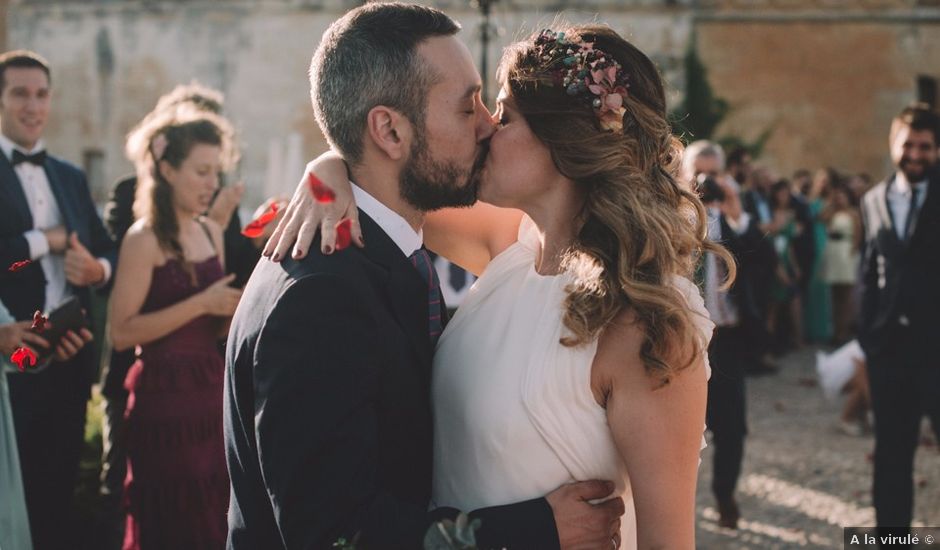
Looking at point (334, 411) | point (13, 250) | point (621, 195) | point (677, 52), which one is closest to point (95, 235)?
point (13, 250)

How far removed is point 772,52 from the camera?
22156 millimetres

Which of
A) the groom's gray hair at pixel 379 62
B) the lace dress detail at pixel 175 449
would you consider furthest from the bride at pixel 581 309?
the lace dress detail at pixel 175 449

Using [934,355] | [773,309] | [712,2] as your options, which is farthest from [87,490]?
→ [712,2]

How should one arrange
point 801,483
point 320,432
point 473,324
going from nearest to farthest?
point 320,432 → point 473,324 → point 801,483

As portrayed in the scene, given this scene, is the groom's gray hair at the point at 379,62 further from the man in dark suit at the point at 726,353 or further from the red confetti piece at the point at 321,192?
the man in dark suit at the point at 726,353

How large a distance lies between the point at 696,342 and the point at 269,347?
1.00 meters

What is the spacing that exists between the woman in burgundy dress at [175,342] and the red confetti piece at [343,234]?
2.15 meters

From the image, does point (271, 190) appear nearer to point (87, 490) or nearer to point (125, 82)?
point (87, 490)

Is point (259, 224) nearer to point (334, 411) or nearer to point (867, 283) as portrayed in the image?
point (334, 411)

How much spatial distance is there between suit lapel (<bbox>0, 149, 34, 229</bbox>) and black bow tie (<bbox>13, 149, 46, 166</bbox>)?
6 centimetres

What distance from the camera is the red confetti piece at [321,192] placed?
231cm

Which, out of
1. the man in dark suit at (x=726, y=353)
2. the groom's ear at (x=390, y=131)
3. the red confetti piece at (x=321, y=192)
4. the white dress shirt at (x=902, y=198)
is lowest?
the man in dark suit at (x=726, y=353)

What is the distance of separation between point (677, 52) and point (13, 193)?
61.9 ft

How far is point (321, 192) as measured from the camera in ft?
7.61
